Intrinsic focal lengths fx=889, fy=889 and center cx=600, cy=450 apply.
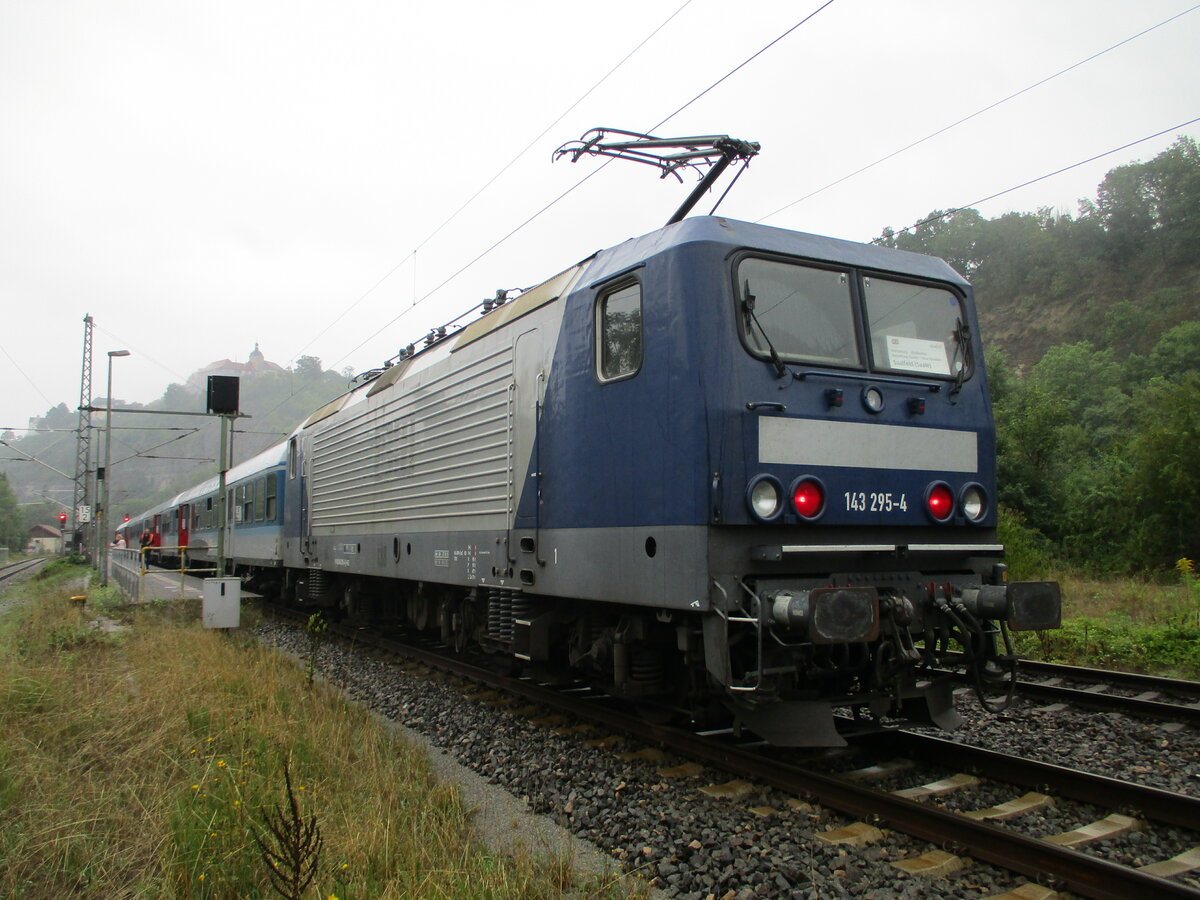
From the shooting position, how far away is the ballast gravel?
380 cm

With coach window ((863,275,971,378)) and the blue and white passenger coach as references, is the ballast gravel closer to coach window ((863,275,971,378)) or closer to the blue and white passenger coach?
the blue and white passenger coach

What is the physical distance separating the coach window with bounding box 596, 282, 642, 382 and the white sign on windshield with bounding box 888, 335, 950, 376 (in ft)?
5.32

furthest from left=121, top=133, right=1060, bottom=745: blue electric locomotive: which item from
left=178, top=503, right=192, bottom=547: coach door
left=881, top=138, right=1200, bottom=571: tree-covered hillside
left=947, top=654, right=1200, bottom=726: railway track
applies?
left=178, top=503, right=192, bottom=547: coach door

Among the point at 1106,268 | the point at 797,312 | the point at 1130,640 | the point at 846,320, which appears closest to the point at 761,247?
the point at 797,312

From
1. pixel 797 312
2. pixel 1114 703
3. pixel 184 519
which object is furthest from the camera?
pixel 184 519

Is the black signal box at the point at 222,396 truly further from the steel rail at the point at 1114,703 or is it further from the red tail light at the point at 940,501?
the steel rail at the point at 1114,703

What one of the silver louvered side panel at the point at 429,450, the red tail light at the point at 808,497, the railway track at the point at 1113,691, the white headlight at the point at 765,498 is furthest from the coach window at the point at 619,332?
the railway track at the point at 1113,691

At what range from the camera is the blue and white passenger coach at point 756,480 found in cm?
485

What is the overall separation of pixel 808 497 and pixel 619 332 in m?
1.62

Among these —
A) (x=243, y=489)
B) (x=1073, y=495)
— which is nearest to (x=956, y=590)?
(x=243, y=489)

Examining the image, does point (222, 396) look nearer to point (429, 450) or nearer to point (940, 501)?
point (429, 450)

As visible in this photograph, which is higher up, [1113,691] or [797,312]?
[797,312]

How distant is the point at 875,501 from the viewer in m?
5.30

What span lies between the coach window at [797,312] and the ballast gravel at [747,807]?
250cm
